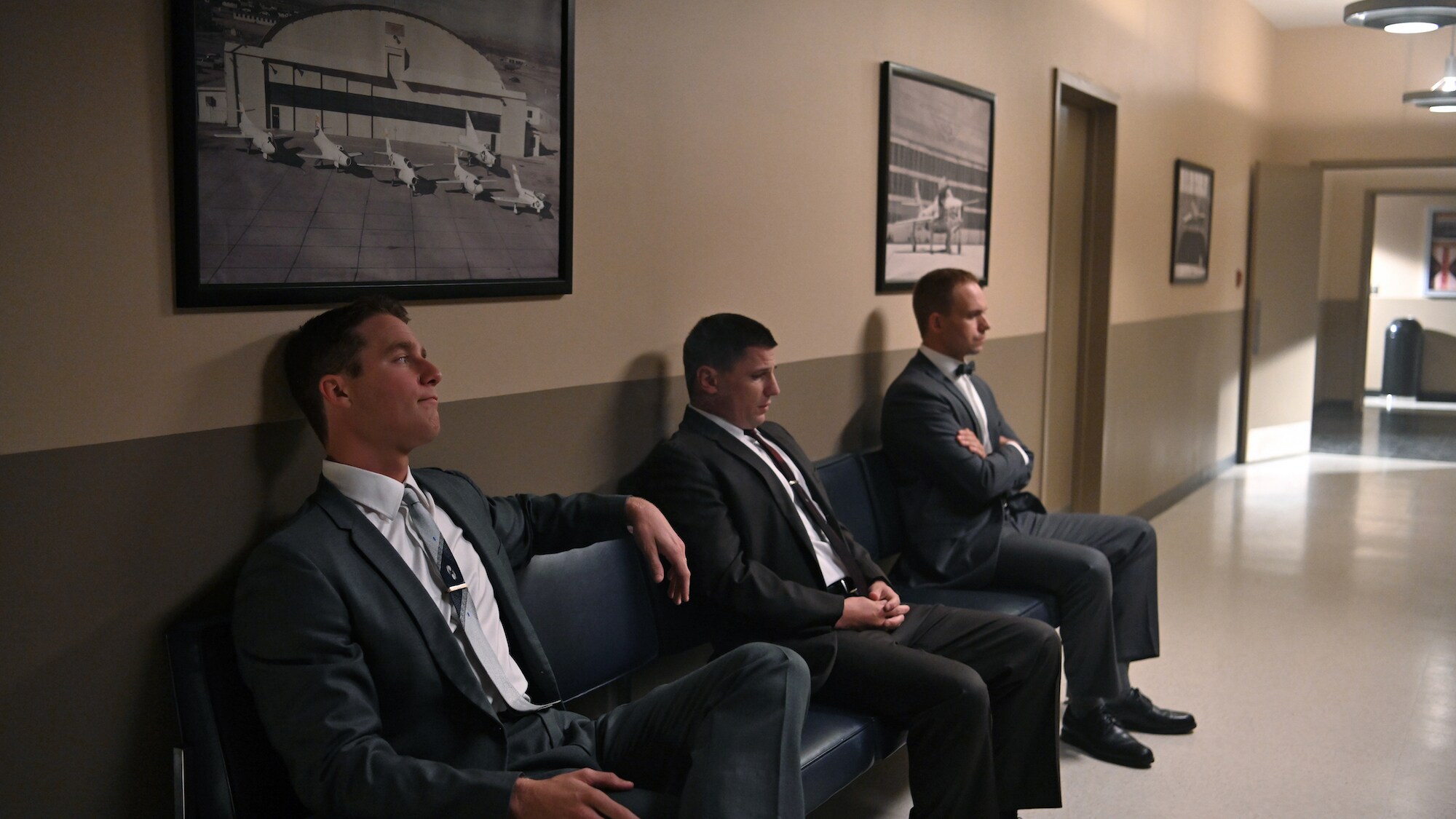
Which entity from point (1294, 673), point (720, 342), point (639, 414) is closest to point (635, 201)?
point (720, 342)

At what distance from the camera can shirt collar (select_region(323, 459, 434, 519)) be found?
1.92 metres

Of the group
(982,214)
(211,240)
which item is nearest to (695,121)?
(211,240)

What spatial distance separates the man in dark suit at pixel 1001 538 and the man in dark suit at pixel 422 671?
1.58 metres

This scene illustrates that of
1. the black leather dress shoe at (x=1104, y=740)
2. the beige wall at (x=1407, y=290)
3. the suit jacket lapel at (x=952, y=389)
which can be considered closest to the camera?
the black leather dress shoe at (x=1104, y=740)

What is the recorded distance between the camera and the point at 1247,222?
8.66 metres

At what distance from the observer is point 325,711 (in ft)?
5.50

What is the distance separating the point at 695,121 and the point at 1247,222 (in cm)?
696

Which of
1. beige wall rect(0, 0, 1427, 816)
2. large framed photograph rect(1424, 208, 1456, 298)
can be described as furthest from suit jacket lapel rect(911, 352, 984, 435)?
large framed photograph rect(1424, 208, 1456, 298)

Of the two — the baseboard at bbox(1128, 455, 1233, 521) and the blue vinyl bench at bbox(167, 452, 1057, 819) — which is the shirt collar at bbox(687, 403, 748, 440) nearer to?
the blue vinyl bench at bbox(167, 452, 1057, 819)

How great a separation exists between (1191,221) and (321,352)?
6439mm

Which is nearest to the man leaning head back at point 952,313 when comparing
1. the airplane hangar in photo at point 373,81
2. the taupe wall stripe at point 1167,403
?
the airplane hangar in photo at point 373,81

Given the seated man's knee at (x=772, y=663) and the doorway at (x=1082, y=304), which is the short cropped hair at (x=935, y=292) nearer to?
the doorway at (x=1082, y=304)

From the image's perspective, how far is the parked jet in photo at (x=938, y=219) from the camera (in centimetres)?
404

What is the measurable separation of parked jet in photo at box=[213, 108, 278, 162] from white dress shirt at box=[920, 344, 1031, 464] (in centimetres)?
233
